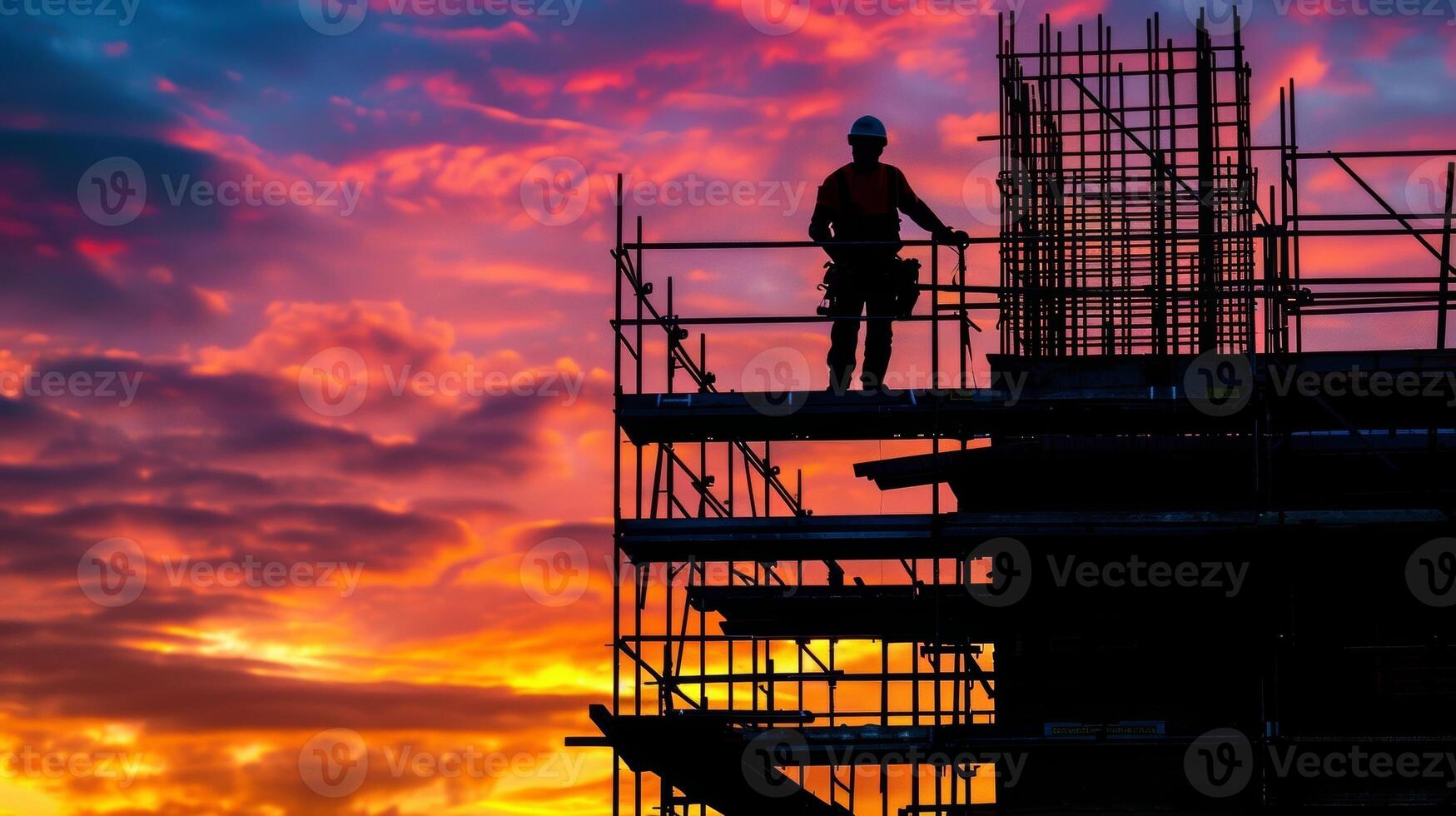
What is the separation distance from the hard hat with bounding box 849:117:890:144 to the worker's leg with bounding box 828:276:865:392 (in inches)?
44.6

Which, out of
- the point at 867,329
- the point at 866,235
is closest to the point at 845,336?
the point at 867,329

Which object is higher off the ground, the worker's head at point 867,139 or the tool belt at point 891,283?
the worker's head at point 867,139

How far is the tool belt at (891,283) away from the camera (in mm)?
17359

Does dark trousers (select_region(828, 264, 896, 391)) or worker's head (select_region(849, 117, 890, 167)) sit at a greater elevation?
worker's head (select_region(849, 117, 890, 167))

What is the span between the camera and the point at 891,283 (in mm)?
17438

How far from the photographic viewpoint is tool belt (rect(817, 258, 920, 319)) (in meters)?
17.4

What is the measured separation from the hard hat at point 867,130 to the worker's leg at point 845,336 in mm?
1132

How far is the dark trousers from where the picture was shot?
17.3 m

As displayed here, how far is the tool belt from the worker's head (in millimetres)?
868

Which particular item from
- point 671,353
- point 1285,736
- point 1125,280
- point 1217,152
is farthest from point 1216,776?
point 1217,152

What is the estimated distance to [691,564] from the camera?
1884cm

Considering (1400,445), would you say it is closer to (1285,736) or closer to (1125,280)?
(1285,736)

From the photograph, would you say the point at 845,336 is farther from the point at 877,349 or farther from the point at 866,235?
the point at 866,235

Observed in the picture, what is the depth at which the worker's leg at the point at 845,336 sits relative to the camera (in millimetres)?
17375
